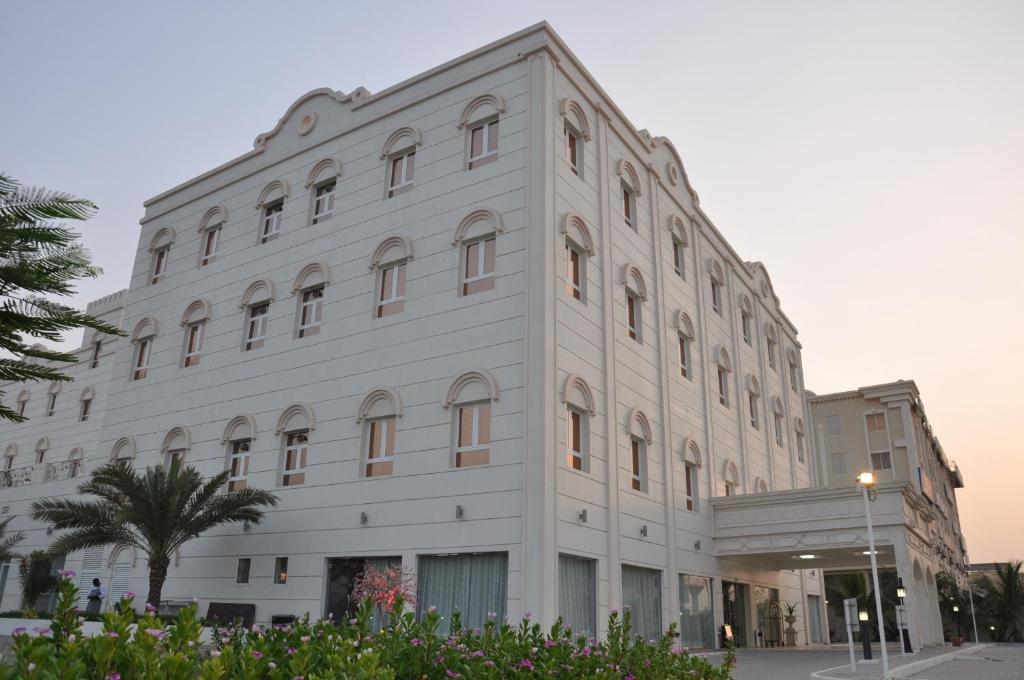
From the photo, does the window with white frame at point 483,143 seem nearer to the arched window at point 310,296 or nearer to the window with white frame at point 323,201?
the window with white frame at point 323,201

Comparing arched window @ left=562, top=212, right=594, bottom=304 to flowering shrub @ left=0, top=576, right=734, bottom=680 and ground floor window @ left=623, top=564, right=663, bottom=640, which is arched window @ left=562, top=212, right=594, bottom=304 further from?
flowering shrub @ left=0, top=576, right=734, bottom=680

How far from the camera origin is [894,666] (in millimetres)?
18312

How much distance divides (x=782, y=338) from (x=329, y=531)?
975 inches

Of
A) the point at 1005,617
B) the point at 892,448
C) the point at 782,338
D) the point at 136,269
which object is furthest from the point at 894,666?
the point at 1005,617

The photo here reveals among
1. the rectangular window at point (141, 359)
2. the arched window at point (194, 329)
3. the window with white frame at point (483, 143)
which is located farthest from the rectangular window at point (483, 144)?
the rectangular window at point (141, 359)

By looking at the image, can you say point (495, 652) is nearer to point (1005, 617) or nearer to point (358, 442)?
point (358, 442)

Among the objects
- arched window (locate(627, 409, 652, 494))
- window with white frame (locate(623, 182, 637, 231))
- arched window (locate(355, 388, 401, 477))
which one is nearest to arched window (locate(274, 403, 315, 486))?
arched window (locate(355, 388, 401, 477))

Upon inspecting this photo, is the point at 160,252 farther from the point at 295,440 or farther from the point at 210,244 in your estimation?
the point at 295,440

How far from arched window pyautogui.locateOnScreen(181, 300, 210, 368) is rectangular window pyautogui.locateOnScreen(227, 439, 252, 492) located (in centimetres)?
360

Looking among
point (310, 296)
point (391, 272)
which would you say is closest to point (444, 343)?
point (391, 272)

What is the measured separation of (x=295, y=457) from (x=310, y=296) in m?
4.49

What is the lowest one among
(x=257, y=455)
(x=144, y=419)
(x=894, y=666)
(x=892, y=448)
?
(x=894, y=666)

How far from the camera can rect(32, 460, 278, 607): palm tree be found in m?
18.6

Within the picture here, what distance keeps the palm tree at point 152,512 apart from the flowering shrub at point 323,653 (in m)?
12.9
